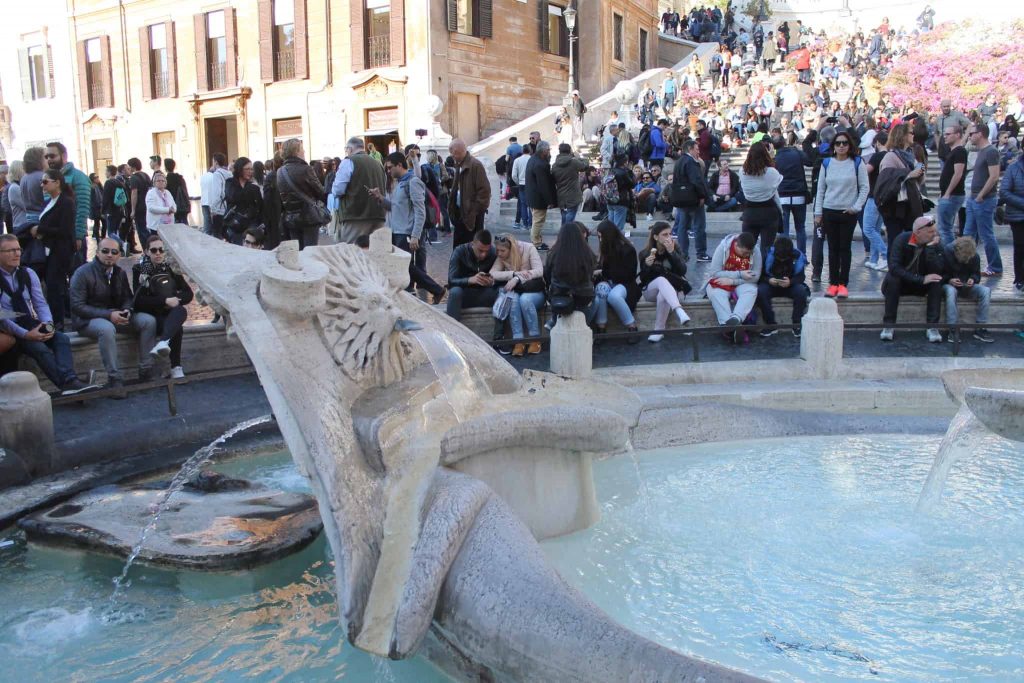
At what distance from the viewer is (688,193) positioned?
11023 millimetres

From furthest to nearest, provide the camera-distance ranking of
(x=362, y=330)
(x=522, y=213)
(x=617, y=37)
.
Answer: (x=617, y=37) → (x=522, y=213) → (x=362, y=330)

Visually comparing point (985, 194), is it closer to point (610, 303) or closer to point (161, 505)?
point (610, 303)

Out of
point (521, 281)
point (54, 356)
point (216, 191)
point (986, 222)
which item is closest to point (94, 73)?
point (216, 191)

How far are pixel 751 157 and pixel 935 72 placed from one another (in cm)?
2715

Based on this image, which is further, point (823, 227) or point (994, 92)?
point (994, 92)

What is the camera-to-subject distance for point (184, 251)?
4.19m

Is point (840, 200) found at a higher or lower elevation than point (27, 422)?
higher

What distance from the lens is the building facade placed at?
944 inches

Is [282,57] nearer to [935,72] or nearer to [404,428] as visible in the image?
[935,72]

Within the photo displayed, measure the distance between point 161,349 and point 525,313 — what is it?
2.89 meters

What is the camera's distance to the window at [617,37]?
31.3 m

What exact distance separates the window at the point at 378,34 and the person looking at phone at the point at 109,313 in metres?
18.5

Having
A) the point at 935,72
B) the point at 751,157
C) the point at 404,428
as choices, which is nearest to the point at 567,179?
the point at 751,157

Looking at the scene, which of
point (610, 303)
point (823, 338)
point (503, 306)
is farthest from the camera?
point (610, 303)
